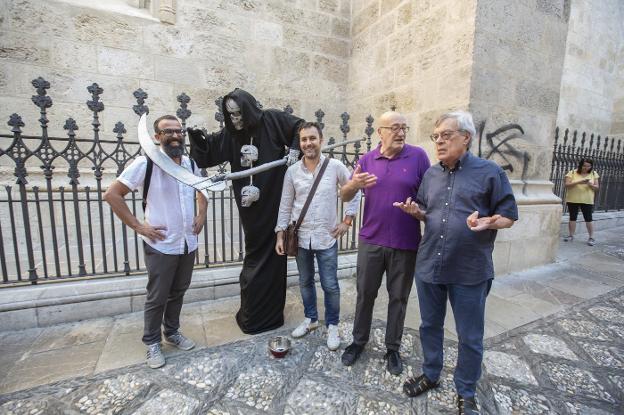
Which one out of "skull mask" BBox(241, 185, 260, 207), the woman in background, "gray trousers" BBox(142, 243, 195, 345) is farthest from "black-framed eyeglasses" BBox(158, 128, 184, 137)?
the woman in background

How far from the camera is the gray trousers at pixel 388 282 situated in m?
2.22

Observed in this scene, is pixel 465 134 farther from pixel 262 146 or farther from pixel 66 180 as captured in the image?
pixel 66 180

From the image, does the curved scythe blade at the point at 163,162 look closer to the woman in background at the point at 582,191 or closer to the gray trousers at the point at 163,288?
the gray trousers at the point at 163,288

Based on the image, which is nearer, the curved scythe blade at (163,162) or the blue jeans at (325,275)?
the curved scythe blade at (163,162)

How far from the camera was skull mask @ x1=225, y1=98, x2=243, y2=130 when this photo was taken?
7.93ft

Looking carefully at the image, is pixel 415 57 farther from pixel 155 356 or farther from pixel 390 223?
pixel 155 356

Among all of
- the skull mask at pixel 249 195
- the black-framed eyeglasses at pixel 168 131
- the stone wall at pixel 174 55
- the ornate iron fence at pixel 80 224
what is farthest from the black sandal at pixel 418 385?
the stone wall at pixel 174 55

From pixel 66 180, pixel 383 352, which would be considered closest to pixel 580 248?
pixel 383 352

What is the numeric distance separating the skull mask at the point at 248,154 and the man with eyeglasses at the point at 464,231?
127 cm

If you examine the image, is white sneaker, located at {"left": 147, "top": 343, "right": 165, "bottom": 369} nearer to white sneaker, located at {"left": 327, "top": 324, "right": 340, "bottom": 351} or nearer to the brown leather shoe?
white sneaker, located at {"left": 327, "top": 324, "right": 340, "bottom": 351}

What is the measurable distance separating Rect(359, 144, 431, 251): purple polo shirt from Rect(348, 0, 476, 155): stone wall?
222 centimetres

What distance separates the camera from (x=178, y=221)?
231cm

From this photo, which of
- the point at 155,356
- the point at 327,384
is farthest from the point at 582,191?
the point at 155,356

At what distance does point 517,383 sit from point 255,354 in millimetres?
1960
